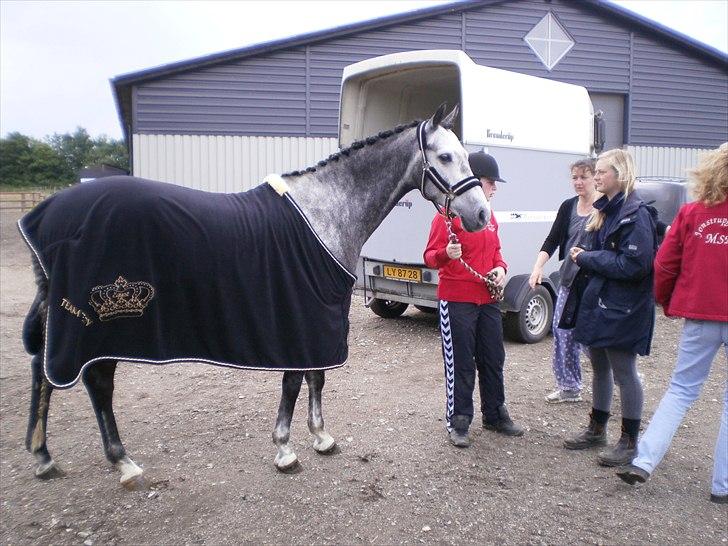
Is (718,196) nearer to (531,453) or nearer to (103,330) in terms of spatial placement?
(531,453)

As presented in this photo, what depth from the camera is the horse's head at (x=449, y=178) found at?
3.47m

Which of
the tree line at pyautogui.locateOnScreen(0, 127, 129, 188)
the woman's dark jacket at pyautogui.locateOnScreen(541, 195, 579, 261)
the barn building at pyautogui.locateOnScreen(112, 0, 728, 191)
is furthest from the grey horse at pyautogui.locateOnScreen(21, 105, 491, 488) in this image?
the tree line at pyautogui.locateOnScreen(0, 127, 129, 188)

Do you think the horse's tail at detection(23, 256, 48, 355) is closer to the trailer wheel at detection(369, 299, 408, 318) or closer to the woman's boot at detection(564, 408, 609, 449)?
the woman's boot at detection(564, 408, 609, 449)

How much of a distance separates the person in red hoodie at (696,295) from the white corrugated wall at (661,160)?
15.4 metres

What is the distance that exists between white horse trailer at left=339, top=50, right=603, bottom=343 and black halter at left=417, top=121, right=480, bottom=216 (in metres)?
2.69

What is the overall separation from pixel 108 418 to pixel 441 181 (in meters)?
2.37

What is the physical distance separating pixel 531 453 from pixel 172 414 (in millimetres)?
2693

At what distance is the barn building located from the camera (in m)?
14.4

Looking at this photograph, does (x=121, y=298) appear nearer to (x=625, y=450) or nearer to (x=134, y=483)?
(x=134, y=483)

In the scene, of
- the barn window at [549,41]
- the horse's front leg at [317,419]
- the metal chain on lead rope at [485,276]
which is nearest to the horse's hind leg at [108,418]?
the horse's front leg at [317,419]

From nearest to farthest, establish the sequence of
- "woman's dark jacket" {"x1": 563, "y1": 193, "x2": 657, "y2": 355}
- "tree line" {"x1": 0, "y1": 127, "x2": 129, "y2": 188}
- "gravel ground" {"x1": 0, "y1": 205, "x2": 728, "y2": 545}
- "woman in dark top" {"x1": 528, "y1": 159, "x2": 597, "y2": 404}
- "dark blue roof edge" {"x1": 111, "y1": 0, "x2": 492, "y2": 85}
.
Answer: "gravel ground" {"x1": 0, "y1": 205, "x2": 728, "y2": 545}
"woman's dark jacket" {"x1": 563, "y1": 193, "x2": 657, "y2": 355}
"woman in dark top" {"x1": 528, "y1": 159, "x2": 597, "y2": 404}
"dark blue roof edge" {"x1": 111, "y1": 0, "x2": 492, "y2": 85}
"tree line" {"x1": 0, "y1": 127, "x2": 129, "y2": 188}

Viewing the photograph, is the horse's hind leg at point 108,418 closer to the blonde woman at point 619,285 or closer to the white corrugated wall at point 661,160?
the blonde woman at point 619,285

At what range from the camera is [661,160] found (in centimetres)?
1769

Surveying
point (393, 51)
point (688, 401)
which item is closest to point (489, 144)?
point (688, 401)
